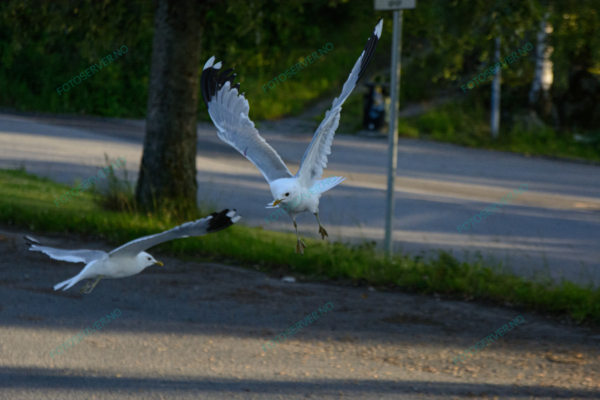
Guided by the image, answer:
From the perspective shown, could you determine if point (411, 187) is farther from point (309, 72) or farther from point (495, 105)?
point (309, 72)

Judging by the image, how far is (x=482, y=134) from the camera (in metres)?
19.7

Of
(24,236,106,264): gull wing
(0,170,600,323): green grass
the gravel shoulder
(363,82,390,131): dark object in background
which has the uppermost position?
(363,82,390,131): dark object in background

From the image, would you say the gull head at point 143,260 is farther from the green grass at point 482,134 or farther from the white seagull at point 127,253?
the green grass at point 482,134

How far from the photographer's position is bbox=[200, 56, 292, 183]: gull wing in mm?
1624

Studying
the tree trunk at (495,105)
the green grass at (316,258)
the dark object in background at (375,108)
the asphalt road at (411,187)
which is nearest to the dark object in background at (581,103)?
the tree trunk at (495,105)

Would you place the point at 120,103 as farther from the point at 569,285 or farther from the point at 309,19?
the point at 569,285

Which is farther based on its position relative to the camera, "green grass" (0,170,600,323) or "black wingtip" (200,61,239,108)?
"green grass" (0,170,600,323)

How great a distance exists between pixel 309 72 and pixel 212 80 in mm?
23042

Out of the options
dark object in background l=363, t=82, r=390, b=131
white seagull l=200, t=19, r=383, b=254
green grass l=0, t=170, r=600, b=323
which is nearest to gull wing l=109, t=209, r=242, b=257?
white seagull l=200, t=19, r=383, b=254

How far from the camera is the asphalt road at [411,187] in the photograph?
360 inches

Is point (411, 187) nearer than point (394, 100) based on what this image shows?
No

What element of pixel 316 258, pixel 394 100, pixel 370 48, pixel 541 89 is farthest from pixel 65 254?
pixel 541 89

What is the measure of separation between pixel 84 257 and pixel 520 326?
17.6 feet

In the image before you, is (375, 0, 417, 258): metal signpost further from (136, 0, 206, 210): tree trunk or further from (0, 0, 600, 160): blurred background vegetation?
(136, 0, 206, 210): tree trunk
